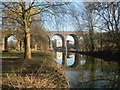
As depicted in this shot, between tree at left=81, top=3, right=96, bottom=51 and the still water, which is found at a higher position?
tree at left=81, top=3, right=96, bottom=51

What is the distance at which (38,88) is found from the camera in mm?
3510

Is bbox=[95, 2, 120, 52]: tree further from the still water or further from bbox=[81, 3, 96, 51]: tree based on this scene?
the still water

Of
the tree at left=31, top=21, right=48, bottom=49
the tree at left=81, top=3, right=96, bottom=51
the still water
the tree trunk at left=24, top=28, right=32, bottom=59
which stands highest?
the tree at left=81, top=3, right=96, bottom=51

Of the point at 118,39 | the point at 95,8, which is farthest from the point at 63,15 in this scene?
the point at 118,39

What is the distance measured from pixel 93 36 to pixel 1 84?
18400 mm

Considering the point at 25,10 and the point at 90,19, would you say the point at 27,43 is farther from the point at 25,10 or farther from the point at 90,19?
the point at 90,19

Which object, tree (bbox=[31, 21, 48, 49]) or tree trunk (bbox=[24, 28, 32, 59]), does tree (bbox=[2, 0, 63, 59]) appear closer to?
tree trunk (bbox=[24, 28, 32, 59])

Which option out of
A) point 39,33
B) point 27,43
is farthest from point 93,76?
point 39,33

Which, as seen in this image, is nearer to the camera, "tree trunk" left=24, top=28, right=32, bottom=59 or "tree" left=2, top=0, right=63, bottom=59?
"tree" left=2, top=0, right=63, bottom=59

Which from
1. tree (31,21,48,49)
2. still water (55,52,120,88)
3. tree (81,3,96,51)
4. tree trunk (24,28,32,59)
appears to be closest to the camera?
still water (55,52,120,88)

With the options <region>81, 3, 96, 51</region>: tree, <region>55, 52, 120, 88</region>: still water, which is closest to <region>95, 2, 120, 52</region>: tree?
<region>81, 3, 96, 51</region>: tree

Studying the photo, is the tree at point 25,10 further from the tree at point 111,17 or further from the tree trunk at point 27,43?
the tree at point 111,17

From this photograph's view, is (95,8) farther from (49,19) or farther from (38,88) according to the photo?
(38,88)

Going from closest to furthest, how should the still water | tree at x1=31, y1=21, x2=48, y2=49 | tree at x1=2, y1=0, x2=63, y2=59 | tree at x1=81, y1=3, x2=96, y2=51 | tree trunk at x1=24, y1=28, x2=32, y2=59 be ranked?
the still water
tree at x1=2, y1=0, x2=63, y2=59
tree trunk at x1=24, y1=28, x2=32, y2=59
tree at x1=31, y1=21, x2=48, y2=49
tree at x1=81, y1=3, x2=96, y2=51
